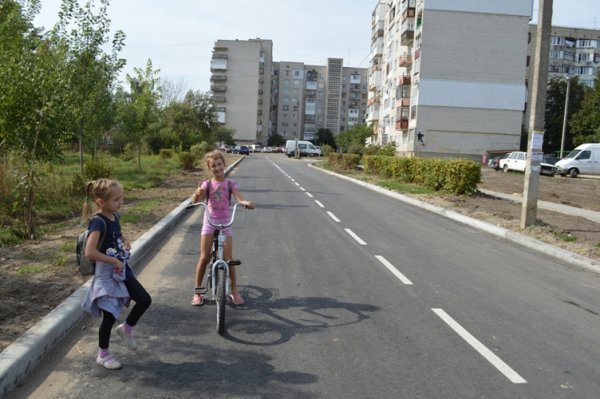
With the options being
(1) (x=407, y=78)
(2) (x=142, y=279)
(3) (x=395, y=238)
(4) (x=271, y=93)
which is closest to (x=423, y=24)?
(1) (x=407, y=78)

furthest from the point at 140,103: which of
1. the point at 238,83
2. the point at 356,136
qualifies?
the point at 238,83

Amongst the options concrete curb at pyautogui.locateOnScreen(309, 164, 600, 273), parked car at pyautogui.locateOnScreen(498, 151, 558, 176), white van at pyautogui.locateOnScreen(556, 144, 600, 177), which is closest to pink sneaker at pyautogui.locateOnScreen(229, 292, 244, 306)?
concrete curb at pyautogui.locateOnScreen(309, 164, 600, 273)

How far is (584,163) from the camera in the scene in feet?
122

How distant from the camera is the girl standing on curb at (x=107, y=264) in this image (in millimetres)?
3902

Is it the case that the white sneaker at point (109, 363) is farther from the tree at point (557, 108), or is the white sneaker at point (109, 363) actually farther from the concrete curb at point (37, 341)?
the tree at point (557, 108)

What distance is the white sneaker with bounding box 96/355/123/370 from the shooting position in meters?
3.99

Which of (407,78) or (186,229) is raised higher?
(407,78)

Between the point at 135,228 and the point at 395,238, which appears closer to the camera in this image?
the point at 135,228

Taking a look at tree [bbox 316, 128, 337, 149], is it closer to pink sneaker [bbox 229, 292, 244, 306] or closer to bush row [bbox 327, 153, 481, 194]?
bush row [bbox 327, 153, 481, 194]

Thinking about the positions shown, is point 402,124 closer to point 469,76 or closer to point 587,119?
point 469,76

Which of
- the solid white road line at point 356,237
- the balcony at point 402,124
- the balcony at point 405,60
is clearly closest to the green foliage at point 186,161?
the solid white road line at point 356,237

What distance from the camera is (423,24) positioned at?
56.2 m

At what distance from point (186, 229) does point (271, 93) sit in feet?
421

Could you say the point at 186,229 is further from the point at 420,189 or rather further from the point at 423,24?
the point at 423,24
